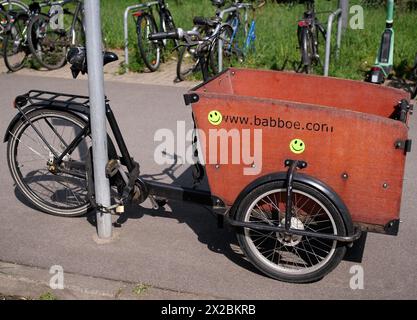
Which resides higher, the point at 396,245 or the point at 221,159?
→ the point at 221,159

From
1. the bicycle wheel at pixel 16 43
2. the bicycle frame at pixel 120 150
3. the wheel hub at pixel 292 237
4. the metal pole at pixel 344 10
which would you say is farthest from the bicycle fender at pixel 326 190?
the bicycle wheel at pixel 16 43

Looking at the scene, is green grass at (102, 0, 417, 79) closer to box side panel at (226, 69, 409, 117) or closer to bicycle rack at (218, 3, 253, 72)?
bicycle rack at (218, 3, 253, 72)

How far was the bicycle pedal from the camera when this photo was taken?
4391 millimetres

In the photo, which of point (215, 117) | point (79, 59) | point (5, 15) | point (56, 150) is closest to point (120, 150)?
point (56, 150)

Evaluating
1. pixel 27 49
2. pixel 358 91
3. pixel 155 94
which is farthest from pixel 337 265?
pixel 27 49

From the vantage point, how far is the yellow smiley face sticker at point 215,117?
3867mm

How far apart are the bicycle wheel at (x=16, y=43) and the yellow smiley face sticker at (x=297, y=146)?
7242 mm

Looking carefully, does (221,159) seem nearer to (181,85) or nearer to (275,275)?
(275,275)

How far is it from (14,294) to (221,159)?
1.55m

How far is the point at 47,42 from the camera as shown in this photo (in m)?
10.1

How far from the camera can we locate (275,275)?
4.06 metres

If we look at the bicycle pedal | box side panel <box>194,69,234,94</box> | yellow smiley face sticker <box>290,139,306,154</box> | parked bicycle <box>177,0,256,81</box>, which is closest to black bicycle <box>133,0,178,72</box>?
parked bicycle <box>177,0,256,81</box>

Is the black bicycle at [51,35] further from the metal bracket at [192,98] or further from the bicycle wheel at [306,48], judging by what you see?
the metal bracket at [192,98]

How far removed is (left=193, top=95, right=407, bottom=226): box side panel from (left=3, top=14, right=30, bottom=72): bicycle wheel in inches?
273
